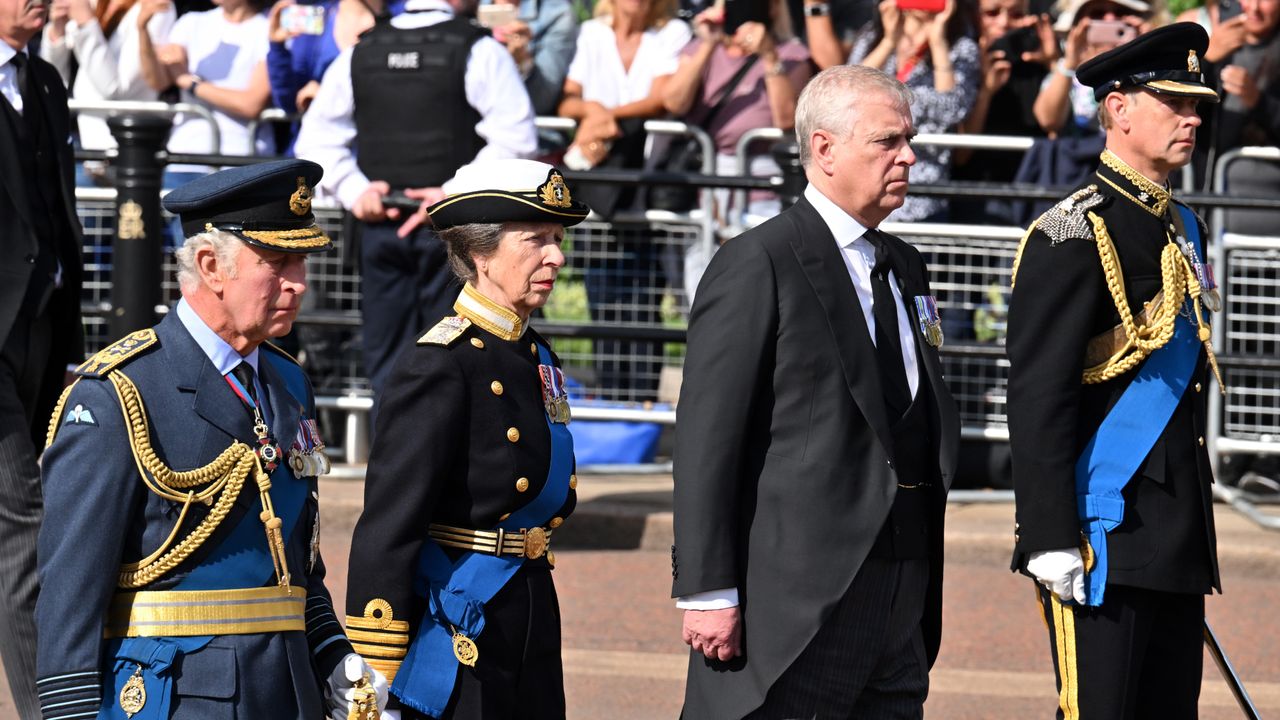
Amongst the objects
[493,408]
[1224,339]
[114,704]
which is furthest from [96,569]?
[1224,339]

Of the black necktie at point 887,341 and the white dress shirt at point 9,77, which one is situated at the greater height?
the white dress shirt at point 9,77

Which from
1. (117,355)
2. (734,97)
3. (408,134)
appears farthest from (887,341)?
(734,97)

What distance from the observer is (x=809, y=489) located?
391 cm

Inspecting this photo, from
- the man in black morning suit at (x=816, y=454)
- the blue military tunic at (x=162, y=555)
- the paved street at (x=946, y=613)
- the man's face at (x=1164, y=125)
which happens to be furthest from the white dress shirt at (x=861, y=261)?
the paved street at (x=946, y=613)

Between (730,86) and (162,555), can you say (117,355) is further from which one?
(730,86)

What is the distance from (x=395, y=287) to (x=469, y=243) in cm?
419

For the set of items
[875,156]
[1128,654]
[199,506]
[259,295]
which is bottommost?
[1128,654]

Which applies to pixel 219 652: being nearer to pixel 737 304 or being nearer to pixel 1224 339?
pixel 737 304

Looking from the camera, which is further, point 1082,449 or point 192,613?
point 1082,449

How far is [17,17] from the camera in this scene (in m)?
5.96

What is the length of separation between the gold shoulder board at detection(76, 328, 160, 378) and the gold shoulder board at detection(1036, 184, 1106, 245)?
85.3 inches

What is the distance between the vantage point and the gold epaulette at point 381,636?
13.1ft

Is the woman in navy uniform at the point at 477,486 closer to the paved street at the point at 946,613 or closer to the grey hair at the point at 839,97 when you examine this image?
the grey hair at the point at 839,97

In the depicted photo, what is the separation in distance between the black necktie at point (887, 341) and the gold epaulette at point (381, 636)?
111cm
